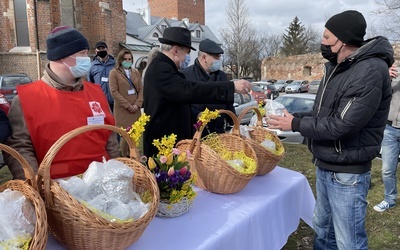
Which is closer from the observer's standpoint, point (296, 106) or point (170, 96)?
point (170, 96)

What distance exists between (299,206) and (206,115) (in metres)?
1.07

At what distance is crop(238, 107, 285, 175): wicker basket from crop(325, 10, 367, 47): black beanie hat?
2.46 feet

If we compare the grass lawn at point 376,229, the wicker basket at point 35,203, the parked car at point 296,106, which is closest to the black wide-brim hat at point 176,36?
the wicker basket at point 35,203

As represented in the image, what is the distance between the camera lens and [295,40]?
46750mm

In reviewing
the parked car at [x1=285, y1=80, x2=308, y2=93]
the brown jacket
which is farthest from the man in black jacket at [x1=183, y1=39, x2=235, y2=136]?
the parked car at [x1=285, y1=80, x2=308, y2=93]

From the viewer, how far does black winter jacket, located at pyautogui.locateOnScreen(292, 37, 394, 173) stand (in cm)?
163

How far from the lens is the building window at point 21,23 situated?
1705 centimetres

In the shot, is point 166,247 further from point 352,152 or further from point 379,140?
point 379,140

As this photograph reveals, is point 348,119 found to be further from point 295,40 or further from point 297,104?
point 295,40

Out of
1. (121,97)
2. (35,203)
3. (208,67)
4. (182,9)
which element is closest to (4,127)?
(35,203)

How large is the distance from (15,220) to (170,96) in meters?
1.33

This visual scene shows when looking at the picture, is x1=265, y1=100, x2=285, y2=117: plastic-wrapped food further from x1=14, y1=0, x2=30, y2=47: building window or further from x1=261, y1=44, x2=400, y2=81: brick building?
x1=261, y1=44, x2=400, y2=81: brick building

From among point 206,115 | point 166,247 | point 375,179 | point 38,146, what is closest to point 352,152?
point 206,115

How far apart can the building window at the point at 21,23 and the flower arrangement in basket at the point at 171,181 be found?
60.9ft
